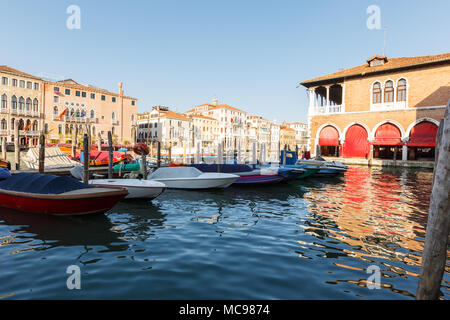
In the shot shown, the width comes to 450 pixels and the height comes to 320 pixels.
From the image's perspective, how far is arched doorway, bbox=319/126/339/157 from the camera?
3541 cm

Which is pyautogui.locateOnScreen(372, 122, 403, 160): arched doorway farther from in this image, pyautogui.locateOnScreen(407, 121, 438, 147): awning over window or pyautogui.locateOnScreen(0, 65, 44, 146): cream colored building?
pyautogui.locateOnScreen(0, 65, 44, 146): cream colored building

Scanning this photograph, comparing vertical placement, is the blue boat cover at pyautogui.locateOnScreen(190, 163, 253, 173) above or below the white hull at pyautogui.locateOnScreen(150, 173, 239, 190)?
above

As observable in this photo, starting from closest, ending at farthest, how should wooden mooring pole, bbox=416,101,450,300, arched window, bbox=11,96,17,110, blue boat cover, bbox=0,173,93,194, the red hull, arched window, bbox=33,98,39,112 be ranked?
1. wooden mooring pole, bbox=416,101,450,300
2. the red hull
3. blue boat cover, bbox=0,173,93,194
4. arched window, bbox=11,96,17,110
5. arched window, bbox=33,98,39,112

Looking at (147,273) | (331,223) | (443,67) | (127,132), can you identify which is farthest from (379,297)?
(127,132)

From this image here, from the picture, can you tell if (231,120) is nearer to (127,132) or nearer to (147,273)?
(127,132)

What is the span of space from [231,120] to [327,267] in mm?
72033

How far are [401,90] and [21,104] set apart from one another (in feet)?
171

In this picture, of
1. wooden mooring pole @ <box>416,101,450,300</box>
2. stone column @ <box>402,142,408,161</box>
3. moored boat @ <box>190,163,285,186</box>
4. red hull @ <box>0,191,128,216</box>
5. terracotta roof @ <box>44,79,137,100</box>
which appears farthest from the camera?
terracotta roof @ <box>44,79,137,100</box>

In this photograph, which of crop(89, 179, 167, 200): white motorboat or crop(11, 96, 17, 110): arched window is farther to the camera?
crop(11, 96, 17, 110): arched window

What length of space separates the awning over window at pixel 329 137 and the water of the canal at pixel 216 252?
2579cm

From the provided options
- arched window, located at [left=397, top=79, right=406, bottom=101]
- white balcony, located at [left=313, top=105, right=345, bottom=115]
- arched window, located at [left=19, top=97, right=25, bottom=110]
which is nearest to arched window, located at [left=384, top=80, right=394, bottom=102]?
arched window, located at [left=397, top=79, right=406, bottom=101]

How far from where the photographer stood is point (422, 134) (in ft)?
96.1

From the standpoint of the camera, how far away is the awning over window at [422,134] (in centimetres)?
2845

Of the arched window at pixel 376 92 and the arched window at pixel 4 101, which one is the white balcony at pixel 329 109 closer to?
the arched window at pixel 376 92
